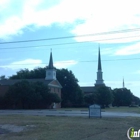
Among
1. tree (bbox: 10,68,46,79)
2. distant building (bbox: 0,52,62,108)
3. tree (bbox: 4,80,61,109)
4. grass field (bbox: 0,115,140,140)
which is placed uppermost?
tree (bbox: 10,68,46,79)

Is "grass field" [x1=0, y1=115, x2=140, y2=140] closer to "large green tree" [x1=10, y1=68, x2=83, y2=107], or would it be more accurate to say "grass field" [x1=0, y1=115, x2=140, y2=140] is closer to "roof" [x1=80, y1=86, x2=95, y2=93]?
"large green tree" [x1=10, y1=68, x2=83, y2=107]

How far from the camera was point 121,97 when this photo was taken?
5448 inches

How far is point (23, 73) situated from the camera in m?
118

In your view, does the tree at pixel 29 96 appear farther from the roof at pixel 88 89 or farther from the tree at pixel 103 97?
the roof at pixel 88 89

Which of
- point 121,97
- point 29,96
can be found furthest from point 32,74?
point 121,97

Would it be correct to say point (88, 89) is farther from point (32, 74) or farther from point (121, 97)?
point (32, 74)

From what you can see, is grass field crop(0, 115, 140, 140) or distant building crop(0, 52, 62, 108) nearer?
grass field crop(0, 115, 140, 140)

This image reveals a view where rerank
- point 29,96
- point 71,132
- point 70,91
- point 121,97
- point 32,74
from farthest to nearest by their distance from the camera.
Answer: point 121,97 → point 32,74 → point 70,91 → point 29,96 → point 71,132

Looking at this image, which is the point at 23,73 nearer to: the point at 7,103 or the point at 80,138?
the point at 7,103

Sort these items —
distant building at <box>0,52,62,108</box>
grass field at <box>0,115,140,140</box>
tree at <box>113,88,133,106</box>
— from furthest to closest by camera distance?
1. tree at <box>113,88,133,106</box>
2. distant building at <box>0,52,62,108</box>
3. grass field at <box>0,115,140,140</box>

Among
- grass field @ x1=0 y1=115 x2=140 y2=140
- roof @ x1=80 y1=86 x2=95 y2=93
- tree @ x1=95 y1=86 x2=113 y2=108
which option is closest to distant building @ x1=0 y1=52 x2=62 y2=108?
tree @ x1=95 y1=86 x2=113 y2=108

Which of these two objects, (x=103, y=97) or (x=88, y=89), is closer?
(x=103, y=97)

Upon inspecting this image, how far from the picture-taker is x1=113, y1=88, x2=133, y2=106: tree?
5408 inches

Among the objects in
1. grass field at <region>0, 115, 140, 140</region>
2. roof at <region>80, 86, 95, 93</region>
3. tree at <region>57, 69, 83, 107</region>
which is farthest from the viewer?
roof at <region>80, 86, 95, 93</region>
